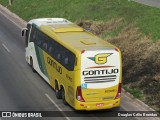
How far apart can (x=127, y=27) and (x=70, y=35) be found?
1163 centimetres

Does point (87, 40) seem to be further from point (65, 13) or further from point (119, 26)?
point (65, 13)

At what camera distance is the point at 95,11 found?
138 ft

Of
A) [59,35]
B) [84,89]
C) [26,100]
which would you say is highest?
[59,35]

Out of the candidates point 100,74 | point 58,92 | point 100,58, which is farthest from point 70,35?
point 100,74

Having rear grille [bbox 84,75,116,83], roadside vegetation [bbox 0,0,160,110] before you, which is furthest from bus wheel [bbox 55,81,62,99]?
roadside vegetation [bbox 0,0,160,110]

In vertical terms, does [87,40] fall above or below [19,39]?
above

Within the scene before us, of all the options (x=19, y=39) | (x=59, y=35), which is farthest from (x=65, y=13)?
(x=59, y=35)

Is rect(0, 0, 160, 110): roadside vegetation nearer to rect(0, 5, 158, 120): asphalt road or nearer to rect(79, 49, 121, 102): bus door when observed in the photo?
rect(0, 5, 158, 120): asphalt road

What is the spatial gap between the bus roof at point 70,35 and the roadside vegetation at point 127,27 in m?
4.21

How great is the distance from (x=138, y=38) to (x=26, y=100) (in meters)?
12.0

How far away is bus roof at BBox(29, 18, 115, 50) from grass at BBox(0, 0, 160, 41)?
7.86 m

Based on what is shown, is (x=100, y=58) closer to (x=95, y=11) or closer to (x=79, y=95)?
(x=79, y=95)

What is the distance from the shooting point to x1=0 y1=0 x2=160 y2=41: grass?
113 ft

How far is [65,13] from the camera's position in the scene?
46031 millimetres
